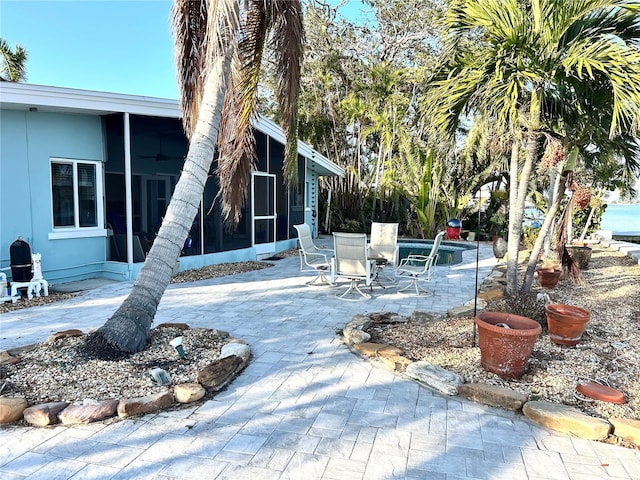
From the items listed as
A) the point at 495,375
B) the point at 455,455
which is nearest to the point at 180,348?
the point at 455,455

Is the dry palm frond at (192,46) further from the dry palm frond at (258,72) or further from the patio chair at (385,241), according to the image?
the patio chair at (385,241)

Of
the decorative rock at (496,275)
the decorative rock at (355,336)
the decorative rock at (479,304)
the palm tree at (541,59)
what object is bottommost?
the decorative rock at (355,336)

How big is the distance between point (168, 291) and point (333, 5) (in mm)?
15636

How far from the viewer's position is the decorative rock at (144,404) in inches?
125

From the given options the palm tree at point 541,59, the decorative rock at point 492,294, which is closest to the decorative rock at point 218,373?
the palm tree at point 541,59

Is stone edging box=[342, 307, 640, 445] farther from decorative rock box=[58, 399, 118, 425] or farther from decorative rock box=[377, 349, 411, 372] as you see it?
decorative rock box=[58, 399, 118, 425]

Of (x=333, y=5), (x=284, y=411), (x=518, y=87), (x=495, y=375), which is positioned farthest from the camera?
(x=333, y=5)

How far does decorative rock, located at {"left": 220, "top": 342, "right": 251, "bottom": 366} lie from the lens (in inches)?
164

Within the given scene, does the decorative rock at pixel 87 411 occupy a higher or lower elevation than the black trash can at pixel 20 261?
lower

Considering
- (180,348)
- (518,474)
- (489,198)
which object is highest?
(489,198)

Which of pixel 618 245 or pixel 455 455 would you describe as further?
pixel 618 245

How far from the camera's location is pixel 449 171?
1689cm

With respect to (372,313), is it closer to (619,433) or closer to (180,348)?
(180,348)

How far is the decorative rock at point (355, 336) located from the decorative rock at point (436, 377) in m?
0.86
